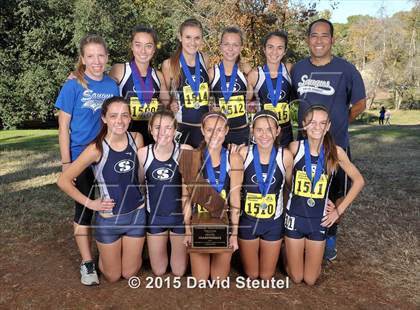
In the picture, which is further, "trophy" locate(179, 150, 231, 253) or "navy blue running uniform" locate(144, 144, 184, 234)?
"navy blue running uniform" locate(144, 144, 184, 234)

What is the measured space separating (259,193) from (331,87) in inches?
56.6

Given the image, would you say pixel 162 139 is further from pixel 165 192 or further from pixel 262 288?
pixel 262 288

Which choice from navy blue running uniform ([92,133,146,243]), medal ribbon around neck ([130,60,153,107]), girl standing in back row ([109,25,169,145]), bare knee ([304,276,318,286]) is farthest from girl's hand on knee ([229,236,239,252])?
medal ribbon around neck ([130,60,153,107])

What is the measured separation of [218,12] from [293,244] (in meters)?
12.9

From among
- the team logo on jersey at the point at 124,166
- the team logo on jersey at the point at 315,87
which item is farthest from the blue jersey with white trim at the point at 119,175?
the team logo on jersey at the point at 315,87

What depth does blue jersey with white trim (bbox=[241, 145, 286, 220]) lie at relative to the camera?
13.7 feet

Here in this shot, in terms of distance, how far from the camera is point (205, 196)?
4.07 m

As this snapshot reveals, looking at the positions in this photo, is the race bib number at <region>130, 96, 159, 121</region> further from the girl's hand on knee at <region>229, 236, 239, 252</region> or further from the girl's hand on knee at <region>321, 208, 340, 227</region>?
the girl's hand on knee at <region>321, 208, 340, 227</region>

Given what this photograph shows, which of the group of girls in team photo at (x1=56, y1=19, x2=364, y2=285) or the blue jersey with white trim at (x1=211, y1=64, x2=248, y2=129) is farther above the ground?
the blue jersey with white trim at (x1=211, y1=64, x2=248, y2=129)

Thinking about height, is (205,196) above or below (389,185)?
above

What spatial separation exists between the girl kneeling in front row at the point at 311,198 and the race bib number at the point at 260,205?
0.70 ft

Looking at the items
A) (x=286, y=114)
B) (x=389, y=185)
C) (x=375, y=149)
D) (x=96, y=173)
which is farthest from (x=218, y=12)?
(x=96, y=173)

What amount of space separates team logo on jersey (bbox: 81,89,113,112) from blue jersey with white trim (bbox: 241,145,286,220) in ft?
5.08

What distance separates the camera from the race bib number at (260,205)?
4164 millimetres
